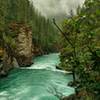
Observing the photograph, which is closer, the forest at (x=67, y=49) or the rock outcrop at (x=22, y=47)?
the forest at (x=67, y=49)

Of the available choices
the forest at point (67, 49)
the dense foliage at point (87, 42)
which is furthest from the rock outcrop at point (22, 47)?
the dense foliage at point (87, 42)

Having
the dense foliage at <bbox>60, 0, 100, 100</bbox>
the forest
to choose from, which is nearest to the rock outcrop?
the forest

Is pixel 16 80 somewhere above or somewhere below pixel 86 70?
below

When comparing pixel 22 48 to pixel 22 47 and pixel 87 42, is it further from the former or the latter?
pixel 87 42

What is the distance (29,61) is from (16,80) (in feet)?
66.6

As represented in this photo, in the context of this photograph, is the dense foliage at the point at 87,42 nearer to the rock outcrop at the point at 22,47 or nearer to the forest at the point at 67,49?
the forest at the point at 67,49

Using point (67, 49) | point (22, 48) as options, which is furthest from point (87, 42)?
point (22, 48)

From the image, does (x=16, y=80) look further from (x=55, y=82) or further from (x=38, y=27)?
(x=38, y=27)

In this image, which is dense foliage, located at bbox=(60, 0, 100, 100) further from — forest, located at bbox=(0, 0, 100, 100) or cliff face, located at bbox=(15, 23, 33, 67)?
cliff face, located at bbox=(15, 23, 33, 67)

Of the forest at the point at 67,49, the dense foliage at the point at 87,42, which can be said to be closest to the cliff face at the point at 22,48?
the forest at the point at 67,49

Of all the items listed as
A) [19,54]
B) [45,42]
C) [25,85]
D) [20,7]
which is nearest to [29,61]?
[19,54]

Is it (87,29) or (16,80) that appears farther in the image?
(16,80)

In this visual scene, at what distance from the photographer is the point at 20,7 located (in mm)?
87938

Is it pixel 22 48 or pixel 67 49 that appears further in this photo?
pixel 22 48
